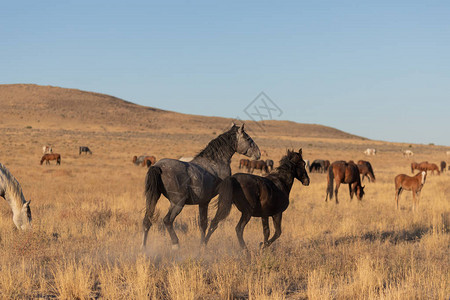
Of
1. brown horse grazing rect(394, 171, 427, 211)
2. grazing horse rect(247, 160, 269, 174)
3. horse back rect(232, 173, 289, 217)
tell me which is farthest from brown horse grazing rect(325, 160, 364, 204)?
grazing horse rect(247, 160, 269, 174)

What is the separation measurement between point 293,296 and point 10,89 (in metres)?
151

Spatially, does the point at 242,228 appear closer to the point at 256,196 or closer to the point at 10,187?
the point at 256,196

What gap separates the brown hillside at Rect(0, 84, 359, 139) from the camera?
A: 101 m

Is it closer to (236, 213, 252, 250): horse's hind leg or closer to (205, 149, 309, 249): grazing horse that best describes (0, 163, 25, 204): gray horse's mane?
(205, 149, 309, 249): grazing horse

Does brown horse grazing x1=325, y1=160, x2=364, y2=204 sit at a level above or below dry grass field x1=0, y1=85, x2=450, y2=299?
above

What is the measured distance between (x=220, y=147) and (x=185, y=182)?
1.10 meters

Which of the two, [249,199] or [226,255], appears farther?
[249,199]

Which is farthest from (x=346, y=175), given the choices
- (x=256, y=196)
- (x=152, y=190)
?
(x=152, y=190)

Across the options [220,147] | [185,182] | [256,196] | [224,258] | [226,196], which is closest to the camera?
[224,258]

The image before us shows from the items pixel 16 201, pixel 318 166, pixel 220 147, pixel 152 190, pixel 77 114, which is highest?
pixel 77 114

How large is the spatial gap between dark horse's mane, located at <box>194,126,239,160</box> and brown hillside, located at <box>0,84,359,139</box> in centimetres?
8618

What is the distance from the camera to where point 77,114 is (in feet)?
380

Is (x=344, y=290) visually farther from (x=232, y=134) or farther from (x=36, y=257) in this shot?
(x=36, y=257)

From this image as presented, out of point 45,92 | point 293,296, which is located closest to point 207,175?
point 293,296
